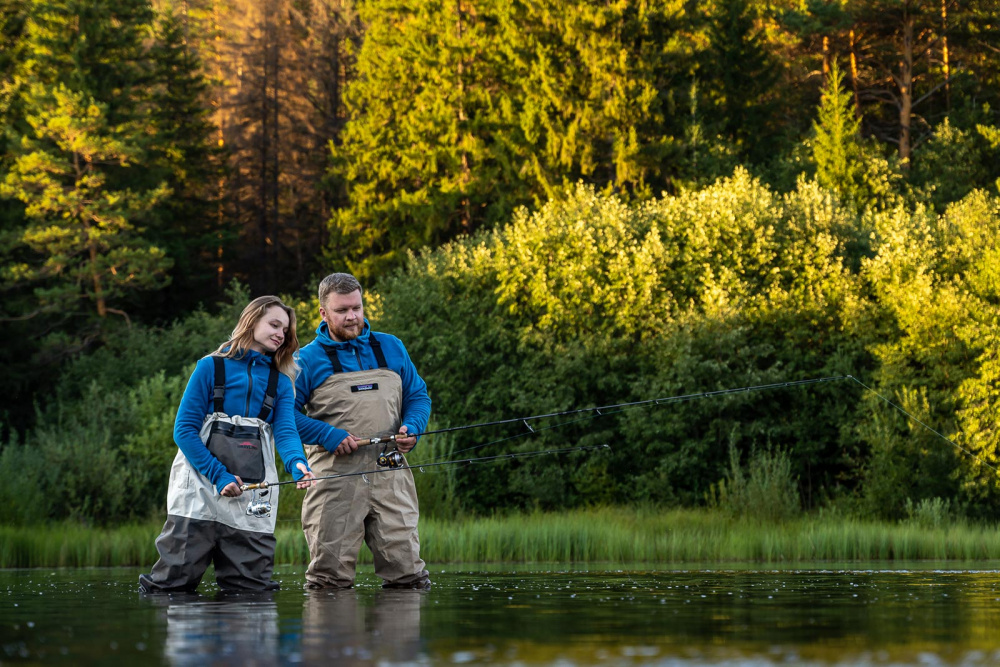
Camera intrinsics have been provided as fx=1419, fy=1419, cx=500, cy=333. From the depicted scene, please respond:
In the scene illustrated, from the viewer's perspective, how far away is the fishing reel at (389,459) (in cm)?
804

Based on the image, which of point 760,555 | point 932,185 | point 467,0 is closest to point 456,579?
point 760,555

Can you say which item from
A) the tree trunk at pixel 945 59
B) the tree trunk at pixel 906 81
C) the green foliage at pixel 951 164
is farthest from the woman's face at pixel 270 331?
the tree trunk at pixel 945 59

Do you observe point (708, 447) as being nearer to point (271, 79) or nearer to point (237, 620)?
point (237, 620)

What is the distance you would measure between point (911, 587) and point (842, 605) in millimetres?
1756

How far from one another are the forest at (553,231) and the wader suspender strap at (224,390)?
41.4 feet

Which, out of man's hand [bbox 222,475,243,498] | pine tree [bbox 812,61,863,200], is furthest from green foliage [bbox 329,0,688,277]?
man's hand [bbox 222,475,243,498]

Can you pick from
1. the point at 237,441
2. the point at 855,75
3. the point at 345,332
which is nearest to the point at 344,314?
the point at 345,332

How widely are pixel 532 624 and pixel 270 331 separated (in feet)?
8.46

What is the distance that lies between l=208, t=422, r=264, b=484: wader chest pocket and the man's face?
786mm

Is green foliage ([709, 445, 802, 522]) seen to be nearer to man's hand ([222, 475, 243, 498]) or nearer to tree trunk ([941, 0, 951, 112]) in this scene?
man's hand ([222, 475, 243, 498])

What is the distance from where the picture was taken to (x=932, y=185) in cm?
3531

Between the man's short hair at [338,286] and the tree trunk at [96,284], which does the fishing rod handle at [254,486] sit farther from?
the tree trunk at [96,284]

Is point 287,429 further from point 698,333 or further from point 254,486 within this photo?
point 698,333

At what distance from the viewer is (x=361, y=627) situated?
583 cm
